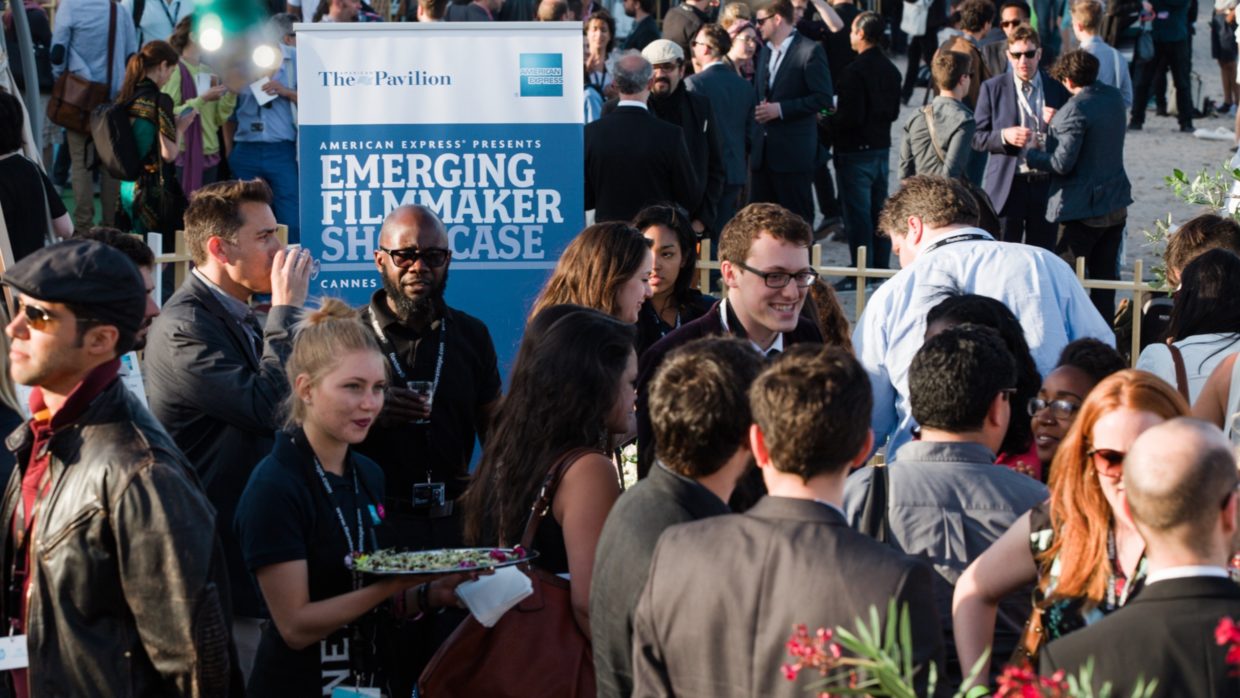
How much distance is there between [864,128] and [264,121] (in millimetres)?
4395

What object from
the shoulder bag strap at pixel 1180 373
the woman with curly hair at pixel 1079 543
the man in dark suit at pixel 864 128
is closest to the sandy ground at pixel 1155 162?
the man in dark suit at pixel 864 128

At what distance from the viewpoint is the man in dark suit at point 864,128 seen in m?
12.4

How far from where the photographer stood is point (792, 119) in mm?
12391

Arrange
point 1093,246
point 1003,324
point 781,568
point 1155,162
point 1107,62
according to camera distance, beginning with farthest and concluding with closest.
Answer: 1. point 1155,162
2. point 1107,62
3. point 1093,246
4. point 1003,324
5. point 781,568

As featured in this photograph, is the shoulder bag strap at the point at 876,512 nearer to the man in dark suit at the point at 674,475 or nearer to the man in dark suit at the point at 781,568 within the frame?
the man in dark suit at the point at 674,475

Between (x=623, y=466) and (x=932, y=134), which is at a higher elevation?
(x=932, y=134)

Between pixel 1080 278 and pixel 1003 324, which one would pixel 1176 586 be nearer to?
pixel 1003 324

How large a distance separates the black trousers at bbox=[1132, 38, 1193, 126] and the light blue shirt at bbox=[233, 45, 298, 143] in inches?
397

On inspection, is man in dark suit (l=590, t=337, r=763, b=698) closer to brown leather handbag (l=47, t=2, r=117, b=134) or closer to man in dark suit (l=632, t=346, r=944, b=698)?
man in dark suit (l=632, t=346, r=944, b=698)

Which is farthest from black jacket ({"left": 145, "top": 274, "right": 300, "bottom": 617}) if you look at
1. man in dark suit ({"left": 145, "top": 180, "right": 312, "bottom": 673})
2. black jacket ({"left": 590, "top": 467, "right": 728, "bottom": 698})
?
black jacket ({"left": 590, "top": 467, "right": 728, "bottom": 698})

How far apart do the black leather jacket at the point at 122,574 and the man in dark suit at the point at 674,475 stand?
842 millimetres

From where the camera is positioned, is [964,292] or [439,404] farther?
[964,292]

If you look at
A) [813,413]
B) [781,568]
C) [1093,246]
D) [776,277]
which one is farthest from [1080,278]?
[781,568]

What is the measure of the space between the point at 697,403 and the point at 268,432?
6.95ft
